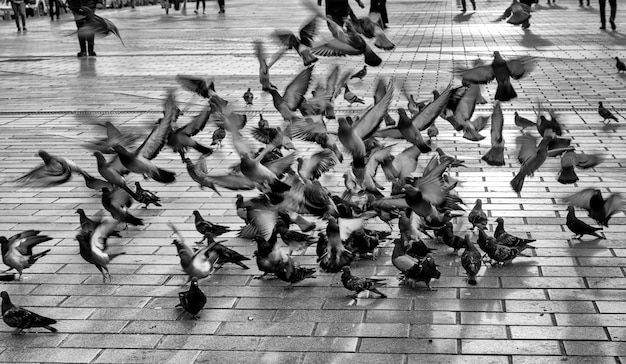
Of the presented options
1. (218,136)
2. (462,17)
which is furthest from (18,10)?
(218,136)

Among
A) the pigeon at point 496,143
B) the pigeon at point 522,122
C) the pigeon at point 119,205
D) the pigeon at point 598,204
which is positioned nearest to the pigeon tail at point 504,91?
the pigeon at point 496,143

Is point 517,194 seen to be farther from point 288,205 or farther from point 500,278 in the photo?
point 288,205

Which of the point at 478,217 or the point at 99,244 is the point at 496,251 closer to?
the point at 478,217

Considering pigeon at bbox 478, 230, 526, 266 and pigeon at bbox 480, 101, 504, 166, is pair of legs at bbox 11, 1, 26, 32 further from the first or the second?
pigeon at bbox 478, 230, 526, 266

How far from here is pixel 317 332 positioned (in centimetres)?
498

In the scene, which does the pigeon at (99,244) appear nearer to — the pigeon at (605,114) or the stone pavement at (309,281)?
the stone pavement at (309,281)

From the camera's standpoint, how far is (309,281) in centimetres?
580

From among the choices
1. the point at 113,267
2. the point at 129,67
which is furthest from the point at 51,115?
the point at 113,267

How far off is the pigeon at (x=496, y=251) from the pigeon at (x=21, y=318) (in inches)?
113

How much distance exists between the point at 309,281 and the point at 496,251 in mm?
1281

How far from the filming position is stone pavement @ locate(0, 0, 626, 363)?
4.80 metres

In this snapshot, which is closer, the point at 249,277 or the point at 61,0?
the point at 249,277

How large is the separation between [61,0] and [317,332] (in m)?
29.7

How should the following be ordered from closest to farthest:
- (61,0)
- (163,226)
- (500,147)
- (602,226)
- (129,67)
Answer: (602,226)
(163,226)
(500,147)
(129,67)
(61,0)
